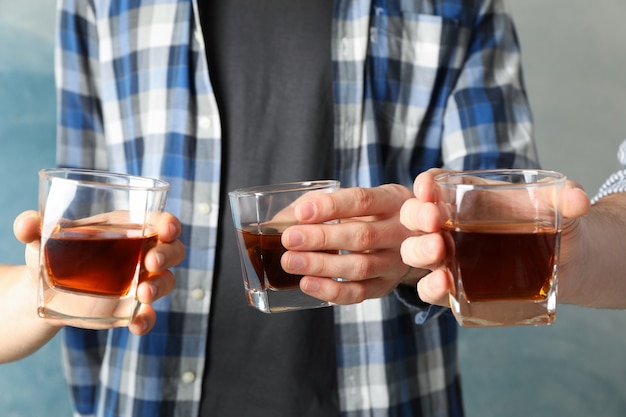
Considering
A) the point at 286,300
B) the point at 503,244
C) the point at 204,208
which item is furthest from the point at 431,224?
the point at 204,208

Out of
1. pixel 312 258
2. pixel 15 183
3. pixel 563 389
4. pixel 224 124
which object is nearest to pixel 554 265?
pixel 312 258

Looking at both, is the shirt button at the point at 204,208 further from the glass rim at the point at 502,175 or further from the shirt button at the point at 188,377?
the glass rim at the point at 502,175

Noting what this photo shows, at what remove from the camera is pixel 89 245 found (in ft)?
3.82

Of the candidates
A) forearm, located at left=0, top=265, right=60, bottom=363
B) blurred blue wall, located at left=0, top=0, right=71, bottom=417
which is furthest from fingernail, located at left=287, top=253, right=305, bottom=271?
blurred blue wall, located at left=0, top=0, right=71, bottom=417

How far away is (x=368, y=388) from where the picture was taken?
1.85m

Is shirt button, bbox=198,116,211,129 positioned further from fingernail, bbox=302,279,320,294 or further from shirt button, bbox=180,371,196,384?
fingernail, bbox=302,279,320,294

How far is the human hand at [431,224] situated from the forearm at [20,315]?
82 centimetres

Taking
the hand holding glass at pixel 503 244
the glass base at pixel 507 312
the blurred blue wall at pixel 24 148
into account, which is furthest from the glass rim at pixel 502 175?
the blurred blue wall at pixel 24 148

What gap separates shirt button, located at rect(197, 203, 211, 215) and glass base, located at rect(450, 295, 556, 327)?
37.0 inches

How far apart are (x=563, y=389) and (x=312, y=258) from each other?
Result: 2.66 metres

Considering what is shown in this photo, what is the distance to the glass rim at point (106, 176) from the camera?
3.83 ft

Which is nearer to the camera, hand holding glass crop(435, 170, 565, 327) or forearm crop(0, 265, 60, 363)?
hand holding glass crop(435, 170, 565, 327)

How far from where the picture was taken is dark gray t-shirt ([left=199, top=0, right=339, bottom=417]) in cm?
182

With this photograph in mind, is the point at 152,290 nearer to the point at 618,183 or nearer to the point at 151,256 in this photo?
the point at 151,256
